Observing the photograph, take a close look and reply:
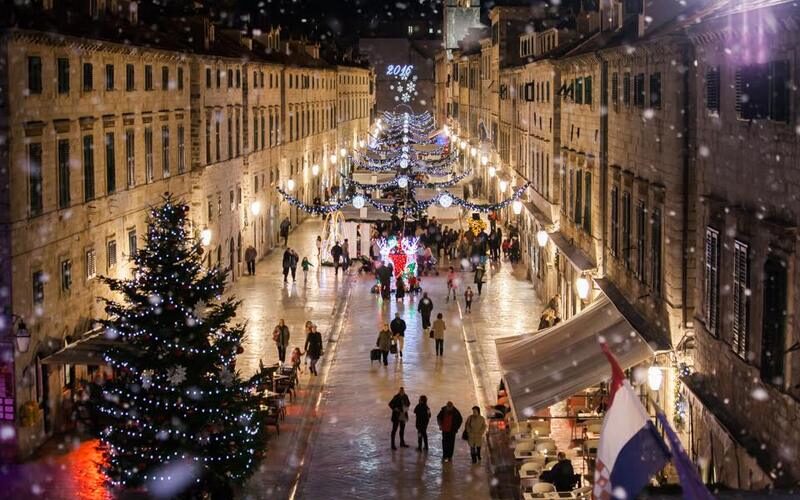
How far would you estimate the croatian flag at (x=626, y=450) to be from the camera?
9859 mm

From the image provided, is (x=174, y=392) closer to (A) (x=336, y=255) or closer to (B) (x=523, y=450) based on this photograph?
(B) (x=523, y=450)

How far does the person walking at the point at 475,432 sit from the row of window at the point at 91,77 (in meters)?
10.6

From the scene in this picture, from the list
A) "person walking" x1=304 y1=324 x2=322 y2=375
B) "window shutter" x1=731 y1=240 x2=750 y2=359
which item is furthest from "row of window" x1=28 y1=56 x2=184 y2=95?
"window shutter" x1=731 y1=240 x2=750 y2=359

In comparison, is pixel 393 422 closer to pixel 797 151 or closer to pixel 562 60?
pixel 797 151

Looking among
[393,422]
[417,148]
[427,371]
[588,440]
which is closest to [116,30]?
[427,371]

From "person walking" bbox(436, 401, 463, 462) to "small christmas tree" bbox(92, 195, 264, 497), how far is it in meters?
3.94

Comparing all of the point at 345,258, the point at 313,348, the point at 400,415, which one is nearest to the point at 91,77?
the point at 313,348

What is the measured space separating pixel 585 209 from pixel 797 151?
1857 centimetres

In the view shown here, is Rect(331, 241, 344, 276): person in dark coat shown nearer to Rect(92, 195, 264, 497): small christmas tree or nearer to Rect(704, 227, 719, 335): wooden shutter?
Rect(92, 195, 264, 497): small christmas tree

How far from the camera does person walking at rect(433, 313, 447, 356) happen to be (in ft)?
110

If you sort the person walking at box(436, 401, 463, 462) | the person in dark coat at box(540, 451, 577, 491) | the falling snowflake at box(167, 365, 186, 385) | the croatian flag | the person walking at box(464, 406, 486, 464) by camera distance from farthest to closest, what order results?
the person walking at box(436, 401, 463, 462)
the person walking at box(464, 406, 486, 464)
the falling snowflake at box(167, 365, 186, 385)
the person in dark coat at box(540, 451, 577, 491)
the croatian flag

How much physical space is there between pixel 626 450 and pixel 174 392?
11812mm

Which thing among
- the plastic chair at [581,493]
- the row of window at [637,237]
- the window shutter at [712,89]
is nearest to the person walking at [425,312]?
the row of window at [637,237]

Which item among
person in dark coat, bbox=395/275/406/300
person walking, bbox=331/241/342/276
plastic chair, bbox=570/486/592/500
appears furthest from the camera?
person walking, bbox=331/241/342/276
